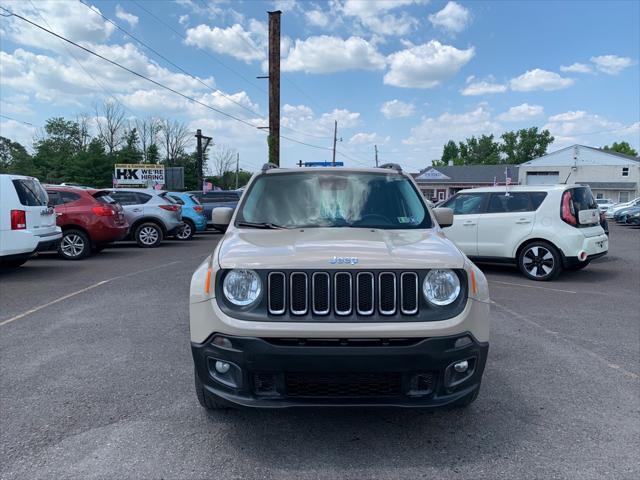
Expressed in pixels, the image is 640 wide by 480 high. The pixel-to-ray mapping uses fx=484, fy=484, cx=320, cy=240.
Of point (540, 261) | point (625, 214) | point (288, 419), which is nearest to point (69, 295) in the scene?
point (288, 419)

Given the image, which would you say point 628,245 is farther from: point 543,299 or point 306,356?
point 306,356

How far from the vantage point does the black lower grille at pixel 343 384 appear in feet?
8.62

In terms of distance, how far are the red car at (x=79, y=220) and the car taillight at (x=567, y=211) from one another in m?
9.79

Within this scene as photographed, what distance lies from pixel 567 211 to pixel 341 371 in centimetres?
740

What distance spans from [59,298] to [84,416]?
4343 mm

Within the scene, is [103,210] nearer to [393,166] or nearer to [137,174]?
[393,166]

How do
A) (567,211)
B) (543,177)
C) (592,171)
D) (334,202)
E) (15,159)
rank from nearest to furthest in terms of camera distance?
(334,202) < (567,211) < (592,171) < (543,177) < (15,159)

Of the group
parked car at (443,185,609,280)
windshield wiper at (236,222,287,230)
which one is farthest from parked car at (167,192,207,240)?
windshield wiper at (236,222,287,230)

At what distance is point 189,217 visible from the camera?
17.0 m

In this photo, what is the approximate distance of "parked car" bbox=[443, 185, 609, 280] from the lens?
8508 mm

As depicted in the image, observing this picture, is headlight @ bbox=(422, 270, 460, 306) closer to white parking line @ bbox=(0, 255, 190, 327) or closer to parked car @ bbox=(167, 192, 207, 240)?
white parking line @ bbox=(0, 255, 190, 327)

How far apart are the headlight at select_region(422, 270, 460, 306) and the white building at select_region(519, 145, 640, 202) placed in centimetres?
5571

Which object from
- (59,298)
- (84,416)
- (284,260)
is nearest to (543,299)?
(284,260)

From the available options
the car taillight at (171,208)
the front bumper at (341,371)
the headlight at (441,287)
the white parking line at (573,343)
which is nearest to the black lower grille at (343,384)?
the front bumper at (341,371)
